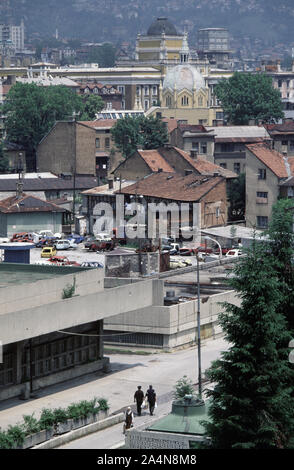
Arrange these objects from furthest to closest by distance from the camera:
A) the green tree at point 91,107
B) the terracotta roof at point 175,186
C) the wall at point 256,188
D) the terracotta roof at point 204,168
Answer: the green tree at point 91,107, the terracotta roof at point 204,168, the wall at point 256,188, the terracotta roof at point 175,186

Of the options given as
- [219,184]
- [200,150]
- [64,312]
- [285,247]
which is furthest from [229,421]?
[200,150]

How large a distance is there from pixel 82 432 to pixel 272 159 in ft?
180

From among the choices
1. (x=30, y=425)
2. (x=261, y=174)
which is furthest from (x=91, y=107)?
(x=30, y=425)

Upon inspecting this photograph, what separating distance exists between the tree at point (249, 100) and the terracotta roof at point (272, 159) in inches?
2329

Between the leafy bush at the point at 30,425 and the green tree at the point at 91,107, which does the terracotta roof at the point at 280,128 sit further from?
the leafy bush at the point at 30,425

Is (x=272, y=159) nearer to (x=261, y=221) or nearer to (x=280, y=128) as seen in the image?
(x=261, y=221)

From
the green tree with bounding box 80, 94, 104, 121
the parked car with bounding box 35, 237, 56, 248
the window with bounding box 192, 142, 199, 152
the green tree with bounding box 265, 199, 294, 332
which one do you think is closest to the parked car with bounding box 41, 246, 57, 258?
the parked car with bounding box 35, 237, 56, 248

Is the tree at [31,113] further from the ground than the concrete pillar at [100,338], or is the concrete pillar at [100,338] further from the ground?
the tree at [31,113]

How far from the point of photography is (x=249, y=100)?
16725cm

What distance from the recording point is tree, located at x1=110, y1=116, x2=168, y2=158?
424 feet

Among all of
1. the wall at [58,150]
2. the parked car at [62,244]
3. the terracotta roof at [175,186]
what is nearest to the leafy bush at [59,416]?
the parked car at [62,244]

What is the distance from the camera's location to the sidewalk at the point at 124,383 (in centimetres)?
4753
